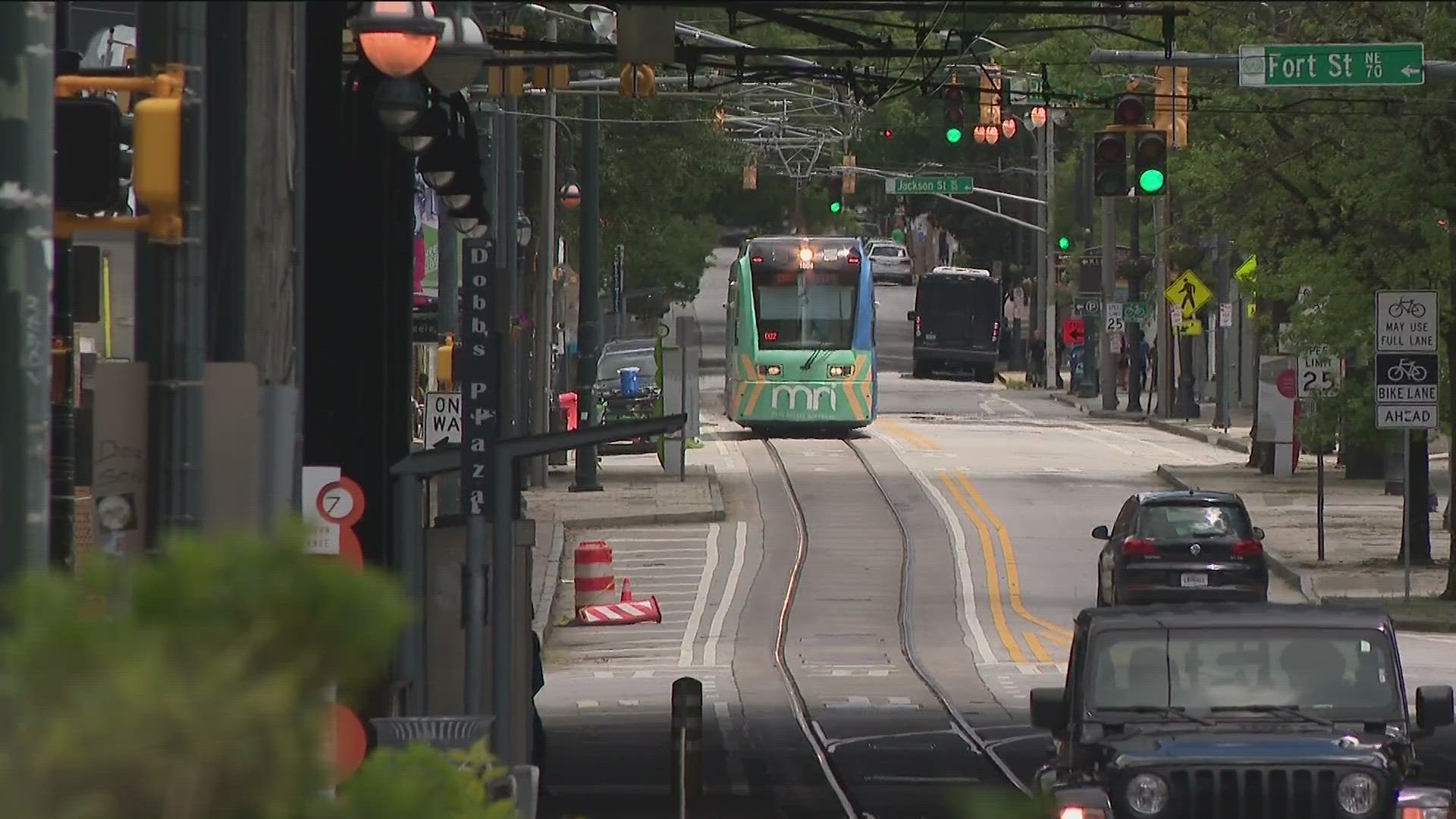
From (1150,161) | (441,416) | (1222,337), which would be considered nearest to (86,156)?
(441,416)

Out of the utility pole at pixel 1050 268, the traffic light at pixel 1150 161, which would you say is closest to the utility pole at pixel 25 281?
the traffic light at pixel 1150 161

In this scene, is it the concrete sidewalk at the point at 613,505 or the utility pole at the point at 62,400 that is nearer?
the utility pole at the point at 62,400

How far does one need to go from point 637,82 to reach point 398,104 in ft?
33.5

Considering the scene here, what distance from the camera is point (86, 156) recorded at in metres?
8.94

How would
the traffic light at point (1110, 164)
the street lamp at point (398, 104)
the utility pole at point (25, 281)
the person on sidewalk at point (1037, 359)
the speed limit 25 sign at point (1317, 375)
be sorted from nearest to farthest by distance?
the utility pole at point (25, 281), the street lamp at point (398, 104), the traffic light at point (1110, 164), the speed limit 25 sign at point (1317, 375), the person on sidewalk at point (1037, 359)

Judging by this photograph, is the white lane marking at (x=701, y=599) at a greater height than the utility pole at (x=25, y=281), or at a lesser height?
lesser

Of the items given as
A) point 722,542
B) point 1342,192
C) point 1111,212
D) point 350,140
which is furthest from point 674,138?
point 350,140

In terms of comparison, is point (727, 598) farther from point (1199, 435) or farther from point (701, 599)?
point (1199, 435)

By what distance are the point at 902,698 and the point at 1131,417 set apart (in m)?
40.9

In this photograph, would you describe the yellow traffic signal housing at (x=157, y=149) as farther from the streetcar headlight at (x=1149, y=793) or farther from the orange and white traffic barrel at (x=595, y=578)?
the orange and white traffic barrel at (x=595, y=578)

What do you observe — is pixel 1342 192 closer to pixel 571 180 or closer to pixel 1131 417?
pixel 571 180

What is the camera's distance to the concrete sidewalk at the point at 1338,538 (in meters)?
29.2

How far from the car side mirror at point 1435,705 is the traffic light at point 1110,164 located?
15.4 m

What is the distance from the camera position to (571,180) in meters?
52.5
